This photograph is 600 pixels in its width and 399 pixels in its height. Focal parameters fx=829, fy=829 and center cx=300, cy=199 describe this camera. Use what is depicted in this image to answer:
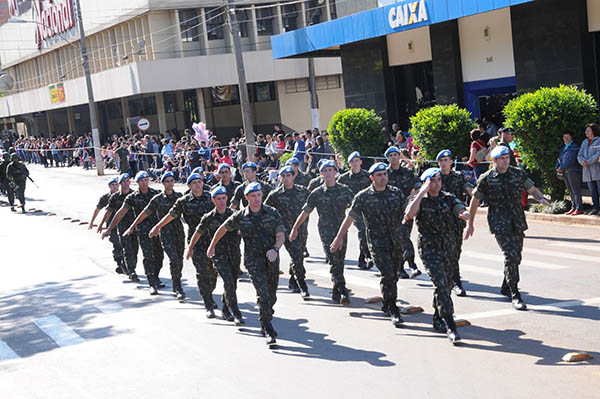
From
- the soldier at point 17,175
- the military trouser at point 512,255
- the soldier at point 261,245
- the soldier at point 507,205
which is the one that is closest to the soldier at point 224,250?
the soldier at point 261,245

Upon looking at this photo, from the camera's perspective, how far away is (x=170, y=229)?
13.2 metres

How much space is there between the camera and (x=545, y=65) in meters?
20.7

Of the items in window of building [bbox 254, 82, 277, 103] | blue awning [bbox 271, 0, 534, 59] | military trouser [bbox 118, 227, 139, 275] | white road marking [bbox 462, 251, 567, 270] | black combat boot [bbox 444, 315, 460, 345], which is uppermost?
blue awning [bbox 271, 0, 534, 59]

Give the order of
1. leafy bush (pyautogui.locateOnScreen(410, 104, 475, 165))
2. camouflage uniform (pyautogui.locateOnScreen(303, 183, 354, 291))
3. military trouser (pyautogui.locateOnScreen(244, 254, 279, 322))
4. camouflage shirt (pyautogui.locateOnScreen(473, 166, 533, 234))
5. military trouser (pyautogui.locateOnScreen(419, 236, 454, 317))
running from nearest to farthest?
1. military trouser (pyautogui.locateOnScreen(419, 236, 454, 317))
2. military trouser (pyautogui.locateOnScreen(244, 254, 279, 322))
3. camouflage shirt (pyautogui.locateOnScreen(473, 166, 533, 234))
4. camouflage uniform (pyautogui.locateOnScreen(303, 183, 354, 291))
5. leafy bush (pyautogui.locateOnScreen(410, 104, 475, 165))

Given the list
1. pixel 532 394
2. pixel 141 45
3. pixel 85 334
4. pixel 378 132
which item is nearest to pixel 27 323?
pixel 85 334

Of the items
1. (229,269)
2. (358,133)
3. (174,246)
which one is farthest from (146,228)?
(358,133)

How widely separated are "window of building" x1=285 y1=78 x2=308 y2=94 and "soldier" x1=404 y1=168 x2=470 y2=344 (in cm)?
3746

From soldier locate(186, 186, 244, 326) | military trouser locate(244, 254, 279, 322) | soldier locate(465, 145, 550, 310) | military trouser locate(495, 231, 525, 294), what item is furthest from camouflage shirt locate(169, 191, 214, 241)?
military trouser locate(495, 231, 525, 294)

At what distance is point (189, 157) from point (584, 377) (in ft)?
75.1

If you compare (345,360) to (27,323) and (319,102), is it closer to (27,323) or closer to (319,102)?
(27,323)

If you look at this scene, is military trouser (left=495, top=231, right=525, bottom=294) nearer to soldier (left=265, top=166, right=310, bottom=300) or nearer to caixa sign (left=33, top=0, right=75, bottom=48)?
soldier (left=265, top=166, right=310, bottom=300)

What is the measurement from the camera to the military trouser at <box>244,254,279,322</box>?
9984 millimetres

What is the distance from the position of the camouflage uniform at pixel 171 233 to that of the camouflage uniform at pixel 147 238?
0.70 meters

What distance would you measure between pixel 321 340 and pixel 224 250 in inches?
75.0
